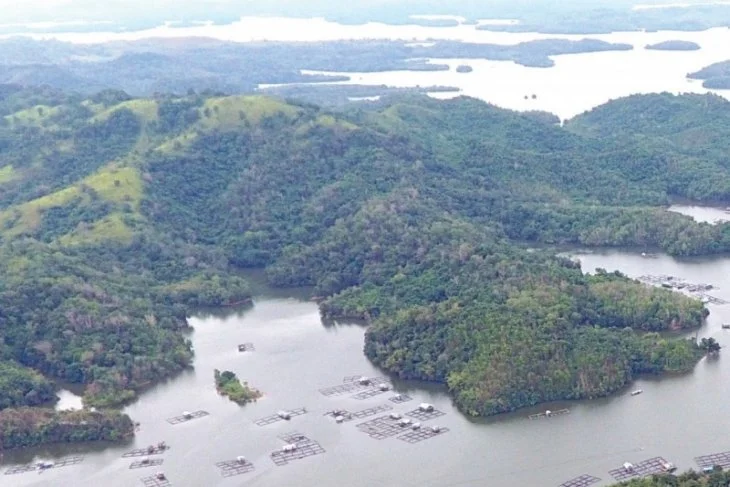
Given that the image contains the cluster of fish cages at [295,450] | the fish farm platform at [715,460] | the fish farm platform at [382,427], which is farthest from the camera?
the fish farm platform at [382,427]

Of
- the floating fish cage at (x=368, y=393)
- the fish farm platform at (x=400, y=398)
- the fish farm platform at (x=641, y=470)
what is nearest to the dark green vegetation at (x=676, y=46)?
the floating fish cage at (x=368, y=393)

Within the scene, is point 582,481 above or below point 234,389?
below

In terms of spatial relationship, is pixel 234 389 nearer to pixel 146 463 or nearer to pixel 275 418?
pixel 275 418

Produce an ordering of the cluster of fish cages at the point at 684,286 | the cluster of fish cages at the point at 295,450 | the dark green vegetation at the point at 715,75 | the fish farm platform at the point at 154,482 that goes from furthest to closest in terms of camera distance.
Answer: the dark green vegetation at the point at 715,75, the cluster of fish cages at the point at 684,286, the cluster of fish cages at the point at 295,450, the fish farm platform at the point at 154,482

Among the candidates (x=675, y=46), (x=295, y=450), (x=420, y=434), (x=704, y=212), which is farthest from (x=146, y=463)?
(x=675, y=46)

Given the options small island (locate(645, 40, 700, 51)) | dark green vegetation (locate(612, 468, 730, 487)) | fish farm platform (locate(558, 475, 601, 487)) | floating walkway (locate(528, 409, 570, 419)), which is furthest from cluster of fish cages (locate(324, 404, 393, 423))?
small island (locate(645, 40, 700, 51))

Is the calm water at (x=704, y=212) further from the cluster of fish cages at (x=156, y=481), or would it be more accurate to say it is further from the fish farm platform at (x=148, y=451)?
the cluster of fish cages at (x=156, y=481)
